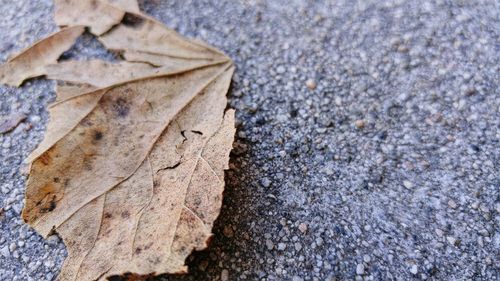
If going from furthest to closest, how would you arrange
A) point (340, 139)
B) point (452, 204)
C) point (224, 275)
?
point (340, 139) → point (452, 204) → point (224, 275)

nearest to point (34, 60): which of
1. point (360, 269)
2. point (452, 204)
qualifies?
point (360, 269)

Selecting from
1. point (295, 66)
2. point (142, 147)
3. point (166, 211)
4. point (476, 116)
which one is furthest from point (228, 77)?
point (476, 116)

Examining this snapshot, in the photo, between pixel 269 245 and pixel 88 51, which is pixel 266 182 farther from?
pixel 88 51

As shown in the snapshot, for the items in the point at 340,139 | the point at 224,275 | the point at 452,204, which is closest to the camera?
the point at 224,275

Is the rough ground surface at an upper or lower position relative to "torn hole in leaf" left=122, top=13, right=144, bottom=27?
lower

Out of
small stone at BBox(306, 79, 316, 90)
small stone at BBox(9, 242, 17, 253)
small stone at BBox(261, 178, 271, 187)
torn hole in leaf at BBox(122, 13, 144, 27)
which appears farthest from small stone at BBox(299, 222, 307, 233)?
torn hole in leaf at BBox(122, 13, 144, 27)

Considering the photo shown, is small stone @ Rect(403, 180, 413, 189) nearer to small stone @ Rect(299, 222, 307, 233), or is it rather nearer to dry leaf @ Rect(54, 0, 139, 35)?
small stone @ Rect(299, 222, 307, 233)

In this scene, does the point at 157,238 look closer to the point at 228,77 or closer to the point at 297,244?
the point at 297,244
